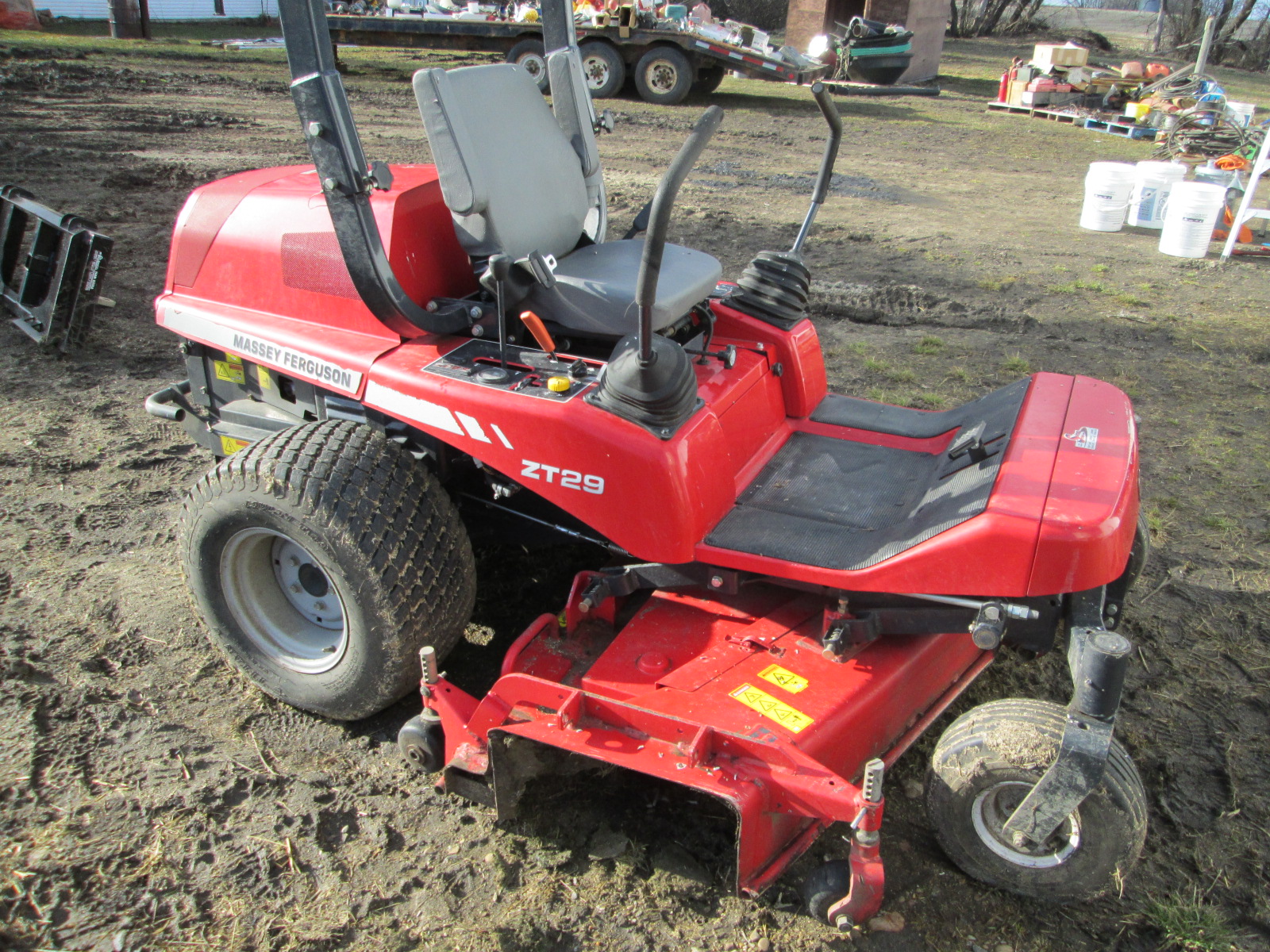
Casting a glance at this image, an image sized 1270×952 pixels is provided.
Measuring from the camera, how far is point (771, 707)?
7.16 feet

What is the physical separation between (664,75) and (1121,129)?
5.78 m

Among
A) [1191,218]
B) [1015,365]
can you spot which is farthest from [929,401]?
[1191,218]

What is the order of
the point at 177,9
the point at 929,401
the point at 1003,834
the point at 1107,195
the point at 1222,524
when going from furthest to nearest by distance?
the point at 177,9, the point at 1107,195, the point at 929,401, the point at 1222,524, the point at 1003,834

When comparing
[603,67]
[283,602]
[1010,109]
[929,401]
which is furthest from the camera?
[1010,109]

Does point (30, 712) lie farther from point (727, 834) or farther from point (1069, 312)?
point (1069, 312)

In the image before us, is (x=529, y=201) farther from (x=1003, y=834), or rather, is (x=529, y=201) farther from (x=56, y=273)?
(x=56, y=273)

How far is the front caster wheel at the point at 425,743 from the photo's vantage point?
2.35 metres

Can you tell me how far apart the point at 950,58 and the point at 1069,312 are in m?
15.5

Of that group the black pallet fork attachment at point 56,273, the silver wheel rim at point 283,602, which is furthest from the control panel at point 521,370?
the black pallet fork attachment at point 56,273

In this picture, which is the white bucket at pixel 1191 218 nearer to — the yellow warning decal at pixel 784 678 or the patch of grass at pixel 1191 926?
the patch of grass at pixel 1191 926

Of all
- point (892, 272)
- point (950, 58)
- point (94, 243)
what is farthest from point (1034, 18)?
point (94, 243)

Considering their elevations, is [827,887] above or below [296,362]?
below

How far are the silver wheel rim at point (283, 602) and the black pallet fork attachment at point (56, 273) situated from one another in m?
3.01

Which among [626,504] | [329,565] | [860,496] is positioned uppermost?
[626,504]
